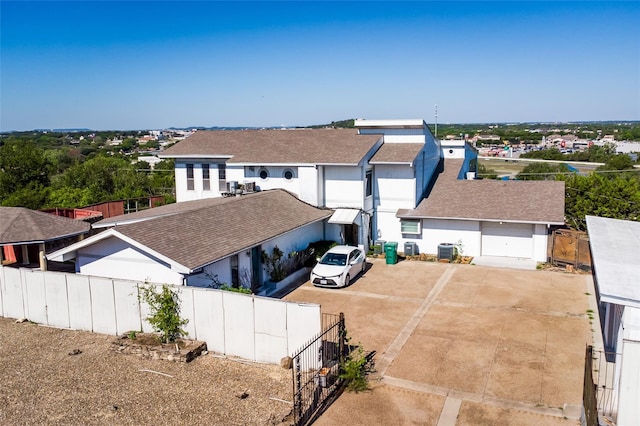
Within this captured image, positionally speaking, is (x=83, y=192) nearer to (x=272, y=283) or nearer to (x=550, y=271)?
(x=272, y=283)

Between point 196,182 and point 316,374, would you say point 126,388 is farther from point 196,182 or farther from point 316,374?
point 196,182

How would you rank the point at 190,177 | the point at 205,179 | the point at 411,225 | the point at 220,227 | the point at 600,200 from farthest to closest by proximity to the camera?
the point at 190,177 < the point at 205,179 < the point at 600,200 < the point at 411,225 < the point at 220,227

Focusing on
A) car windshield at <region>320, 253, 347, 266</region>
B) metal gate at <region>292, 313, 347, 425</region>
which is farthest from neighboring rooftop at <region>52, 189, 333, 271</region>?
metal gate at <region>292, 313, 347, 425</region>

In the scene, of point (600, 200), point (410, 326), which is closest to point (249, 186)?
point (410, 326)

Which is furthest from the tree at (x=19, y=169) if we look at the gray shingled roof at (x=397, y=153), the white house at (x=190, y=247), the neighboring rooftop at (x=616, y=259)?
the neighboring rooftop at (x=616, y=259)

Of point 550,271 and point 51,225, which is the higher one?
point 51,225

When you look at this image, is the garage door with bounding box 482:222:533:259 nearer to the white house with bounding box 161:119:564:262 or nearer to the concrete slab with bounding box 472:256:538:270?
the white house with bounding box 161:119:564:262

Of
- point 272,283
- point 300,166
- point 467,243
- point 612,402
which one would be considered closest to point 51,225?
point 272,283
